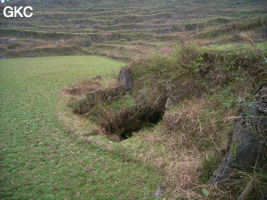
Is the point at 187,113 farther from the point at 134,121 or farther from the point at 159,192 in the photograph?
the point at 134,121

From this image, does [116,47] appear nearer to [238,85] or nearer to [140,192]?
[238,85]

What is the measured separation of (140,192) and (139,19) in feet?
115

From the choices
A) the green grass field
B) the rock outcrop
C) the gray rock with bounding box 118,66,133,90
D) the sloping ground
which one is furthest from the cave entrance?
the rock outcrop

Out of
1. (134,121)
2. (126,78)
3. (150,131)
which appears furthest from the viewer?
(126,78)

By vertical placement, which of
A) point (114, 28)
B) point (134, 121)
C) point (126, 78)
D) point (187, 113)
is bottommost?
point (134, 121)

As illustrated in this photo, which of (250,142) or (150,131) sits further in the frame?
(150,131)

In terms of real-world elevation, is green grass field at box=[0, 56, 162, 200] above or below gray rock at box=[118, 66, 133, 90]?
below

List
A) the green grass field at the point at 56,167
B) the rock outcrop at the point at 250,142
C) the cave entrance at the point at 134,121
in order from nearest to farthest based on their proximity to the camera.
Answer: the rock outcrop at the point at 250,142, the green grass field at the point at 56,167, the cave entrance at the point at 134,121

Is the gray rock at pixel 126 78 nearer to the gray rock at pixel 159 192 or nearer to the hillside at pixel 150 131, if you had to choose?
the hillside at pixel 150 131

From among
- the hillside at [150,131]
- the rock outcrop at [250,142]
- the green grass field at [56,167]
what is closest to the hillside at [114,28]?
the hillside at [150,131]

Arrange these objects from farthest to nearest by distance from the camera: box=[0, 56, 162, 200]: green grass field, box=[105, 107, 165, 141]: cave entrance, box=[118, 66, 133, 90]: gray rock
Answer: box=[118, 66, 133, 90]: gray rock < box=[105, 107, 165, 141]: cave entrance < box=[0, 56, 162, 200]: green grass field

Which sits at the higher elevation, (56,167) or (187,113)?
(187,113)

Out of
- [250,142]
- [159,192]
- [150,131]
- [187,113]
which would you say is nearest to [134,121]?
[150,131]

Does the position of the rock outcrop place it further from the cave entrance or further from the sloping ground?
the cave entrance
